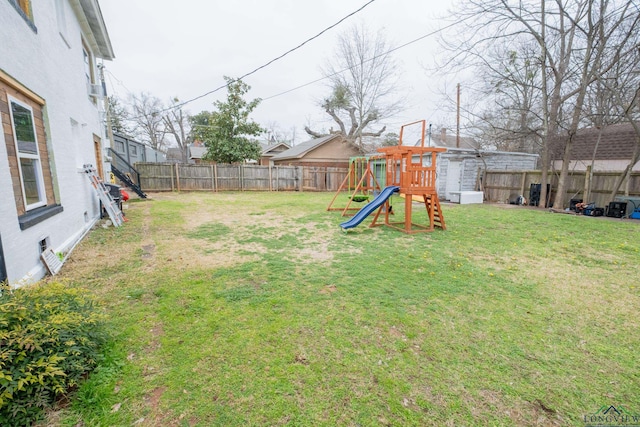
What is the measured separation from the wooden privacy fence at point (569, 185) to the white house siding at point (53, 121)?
50.4ft

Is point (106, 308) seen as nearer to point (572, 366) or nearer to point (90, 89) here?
point (572, 366)

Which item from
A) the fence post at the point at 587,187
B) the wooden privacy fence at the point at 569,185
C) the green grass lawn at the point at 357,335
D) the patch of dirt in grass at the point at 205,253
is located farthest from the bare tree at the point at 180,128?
the fence post at the point at 587,187

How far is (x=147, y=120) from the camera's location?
32.8 metres

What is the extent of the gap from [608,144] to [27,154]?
23.2 meters

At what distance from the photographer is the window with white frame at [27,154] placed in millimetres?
3436

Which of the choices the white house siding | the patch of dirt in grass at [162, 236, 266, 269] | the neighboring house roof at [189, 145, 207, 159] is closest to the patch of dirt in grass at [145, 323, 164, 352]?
the white house siding

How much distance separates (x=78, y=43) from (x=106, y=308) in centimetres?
739

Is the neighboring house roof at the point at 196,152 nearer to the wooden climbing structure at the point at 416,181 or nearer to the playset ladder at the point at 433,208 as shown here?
the wooden climbing structure at the point at 416,181

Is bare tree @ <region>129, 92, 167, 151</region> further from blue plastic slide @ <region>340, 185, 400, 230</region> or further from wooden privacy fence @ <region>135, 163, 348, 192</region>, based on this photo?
blue plastic slide @ <region>340, 185, 400, 230</region>

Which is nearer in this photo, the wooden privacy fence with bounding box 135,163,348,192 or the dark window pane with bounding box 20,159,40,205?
the dark window pane with bounding box 20,159,40,205

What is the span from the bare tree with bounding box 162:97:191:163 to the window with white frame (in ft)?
109

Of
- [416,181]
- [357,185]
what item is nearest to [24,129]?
[416,181]

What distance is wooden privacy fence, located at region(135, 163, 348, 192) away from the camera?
51.3ft

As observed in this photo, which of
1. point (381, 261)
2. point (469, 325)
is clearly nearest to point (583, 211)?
point (381, 261)
